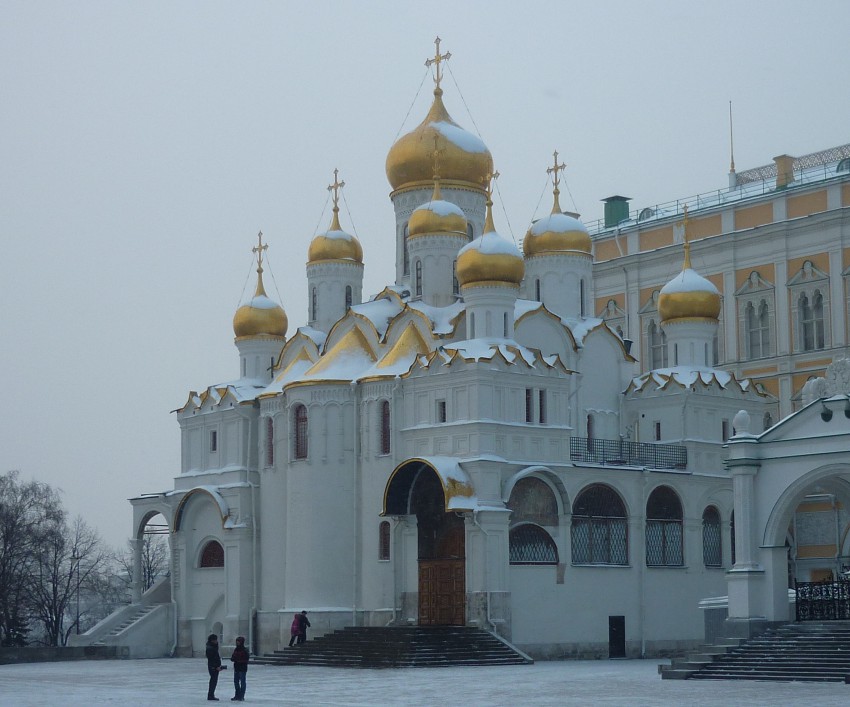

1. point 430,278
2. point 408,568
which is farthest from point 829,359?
point 408,568

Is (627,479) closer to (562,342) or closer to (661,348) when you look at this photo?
(562,342)

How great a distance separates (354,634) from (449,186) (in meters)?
11.9

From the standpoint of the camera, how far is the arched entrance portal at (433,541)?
3153cm

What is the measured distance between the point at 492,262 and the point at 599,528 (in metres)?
6.13

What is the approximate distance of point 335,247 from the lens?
38750mm

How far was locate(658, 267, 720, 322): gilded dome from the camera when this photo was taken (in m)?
36.1

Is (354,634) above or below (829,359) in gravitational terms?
below

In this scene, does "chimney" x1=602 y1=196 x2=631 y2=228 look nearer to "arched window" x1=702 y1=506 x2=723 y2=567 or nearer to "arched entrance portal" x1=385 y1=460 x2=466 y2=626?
"arched window" x1=702 y1=506 x2=723 y2=567

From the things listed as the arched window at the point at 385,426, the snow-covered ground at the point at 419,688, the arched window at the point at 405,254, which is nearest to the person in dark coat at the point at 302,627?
the snow-covered ground at the point at 419,688

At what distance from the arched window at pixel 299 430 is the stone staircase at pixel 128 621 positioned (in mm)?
6579

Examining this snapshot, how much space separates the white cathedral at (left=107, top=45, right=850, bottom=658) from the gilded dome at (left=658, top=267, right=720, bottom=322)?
0.16 ft

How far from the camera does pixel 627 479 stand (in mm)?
33406

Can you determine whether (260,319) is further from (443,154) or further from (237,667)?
(237,667)

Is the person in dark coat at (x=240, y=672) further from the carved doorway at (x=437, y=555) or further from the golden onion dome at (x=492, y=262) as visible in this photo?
the golden onion dome at (x=492, y=262)
